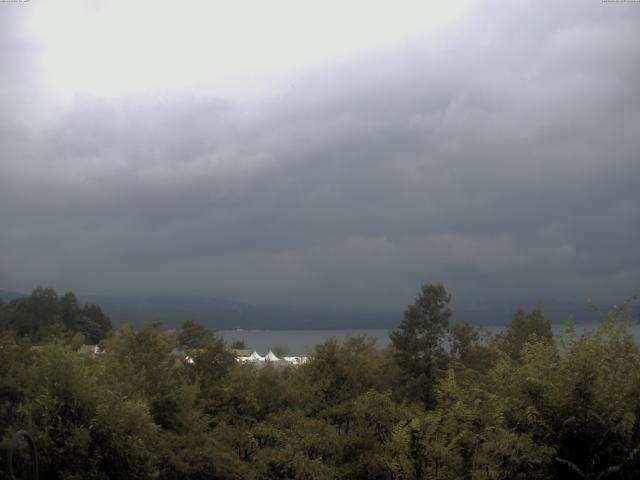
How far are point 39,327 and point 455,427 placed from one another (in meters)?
88.9

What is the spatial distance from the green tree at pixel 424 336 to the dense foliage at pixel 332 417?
22.8ft

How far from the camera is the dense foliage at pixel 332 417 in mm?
12414

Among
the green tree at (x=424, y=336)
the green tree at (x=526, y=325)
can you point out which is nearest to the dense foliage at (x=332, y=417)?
the green tree at (x=424, y=336)

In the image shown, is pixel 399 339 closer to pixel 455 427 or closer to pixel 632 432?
pixel 455 427

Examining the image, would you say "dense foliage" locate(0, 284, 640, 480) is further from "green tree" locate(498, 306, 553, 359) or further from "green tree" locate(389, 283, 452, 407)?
"green tree" locate(498, 306, 553, 359)

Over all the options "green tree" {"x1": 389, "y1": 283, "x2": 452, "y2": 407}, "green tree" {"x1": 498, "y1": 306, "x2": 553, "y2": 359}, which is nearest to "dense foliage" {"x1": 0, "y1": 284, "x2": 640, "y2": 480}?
"green tree" {"x1": 389, "y1": 283, "x2": 452, "y2": 407}

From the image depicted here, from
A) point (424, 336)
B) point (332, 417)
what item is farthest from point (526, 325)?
point (332, 417)

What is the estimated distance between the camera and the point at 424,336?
42.9 meters

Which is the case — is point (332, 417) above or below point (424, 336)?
below

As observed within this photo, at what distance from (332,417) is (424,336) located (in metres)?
13.5

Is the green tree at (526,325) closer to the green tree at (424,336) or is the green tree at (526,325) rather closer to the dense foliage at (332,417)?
the green tree at (424,336)

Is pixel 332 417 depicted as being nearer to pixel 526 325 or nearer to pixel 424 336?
pixel 424 336

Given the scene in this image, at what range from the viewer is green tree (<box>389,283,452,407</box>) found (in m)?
41.6

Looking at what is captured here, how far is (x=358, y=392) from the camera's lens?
33.1 metres
